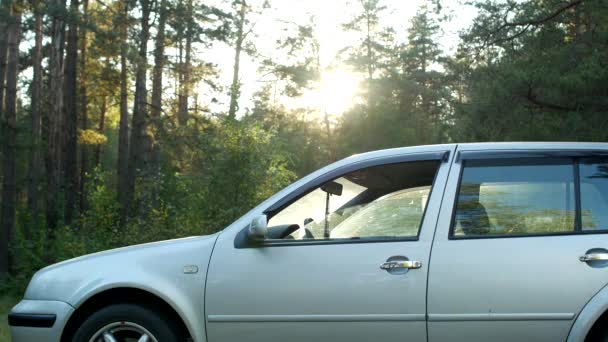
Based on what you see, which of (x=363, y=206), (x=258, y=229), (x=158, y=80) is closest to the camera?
(x=258, y=229)

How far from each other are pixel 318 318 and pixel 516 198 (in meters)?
1.41

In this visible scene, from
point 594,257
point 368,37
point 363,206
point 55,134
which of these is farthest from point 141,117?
point 368,37

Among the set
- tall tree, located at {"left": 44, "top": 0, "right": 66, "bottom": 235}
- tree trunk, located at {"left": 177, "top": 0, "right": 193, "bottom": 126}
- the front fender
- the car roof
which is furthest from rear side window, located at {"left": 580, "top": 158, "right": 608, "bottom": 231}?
tall tree, located at {"left": 44, "top": 0, "right": 66, "bottom": 235}

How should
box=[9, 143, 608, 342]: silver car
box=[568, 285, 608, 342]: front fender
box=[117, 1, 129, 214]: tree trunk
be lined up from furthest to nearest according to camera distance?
box=[117, 1, 129, 214]: tree trunk
box=[9, 143, 608, 342]: silver car
box=[568, 285, 608, 342]: front fender

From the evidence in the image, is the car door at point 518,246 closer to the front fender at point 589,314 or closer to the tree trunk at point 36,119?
the front fender at point 589,314

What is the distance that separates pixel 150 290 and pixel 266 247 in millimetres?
Answer: 786

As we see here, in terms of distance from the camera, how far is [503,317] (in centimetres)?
441

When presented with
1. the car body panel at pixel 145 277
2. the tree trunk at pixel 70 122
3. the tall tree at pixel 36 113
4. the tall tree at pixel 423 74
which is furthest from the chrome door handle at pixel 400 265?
the tall tree at pixel 423 74

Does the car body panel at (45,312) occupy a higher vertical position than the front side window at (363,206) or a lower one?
lower

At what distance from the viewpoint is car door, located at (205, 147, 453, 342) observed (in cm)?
455

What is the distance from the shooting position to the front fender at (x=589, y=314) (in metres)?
4.32

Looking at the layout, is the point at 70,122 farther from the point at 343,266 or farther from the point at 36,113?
the point at 343,266

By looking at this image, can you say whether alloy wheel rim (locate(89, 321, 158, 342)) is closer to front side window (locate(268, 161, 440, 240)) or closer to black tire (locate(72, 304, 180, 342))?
black tire (locate(72, 304, 180, 342))

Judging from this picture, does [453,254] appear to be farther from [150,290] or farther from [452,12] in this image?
[452,12]
